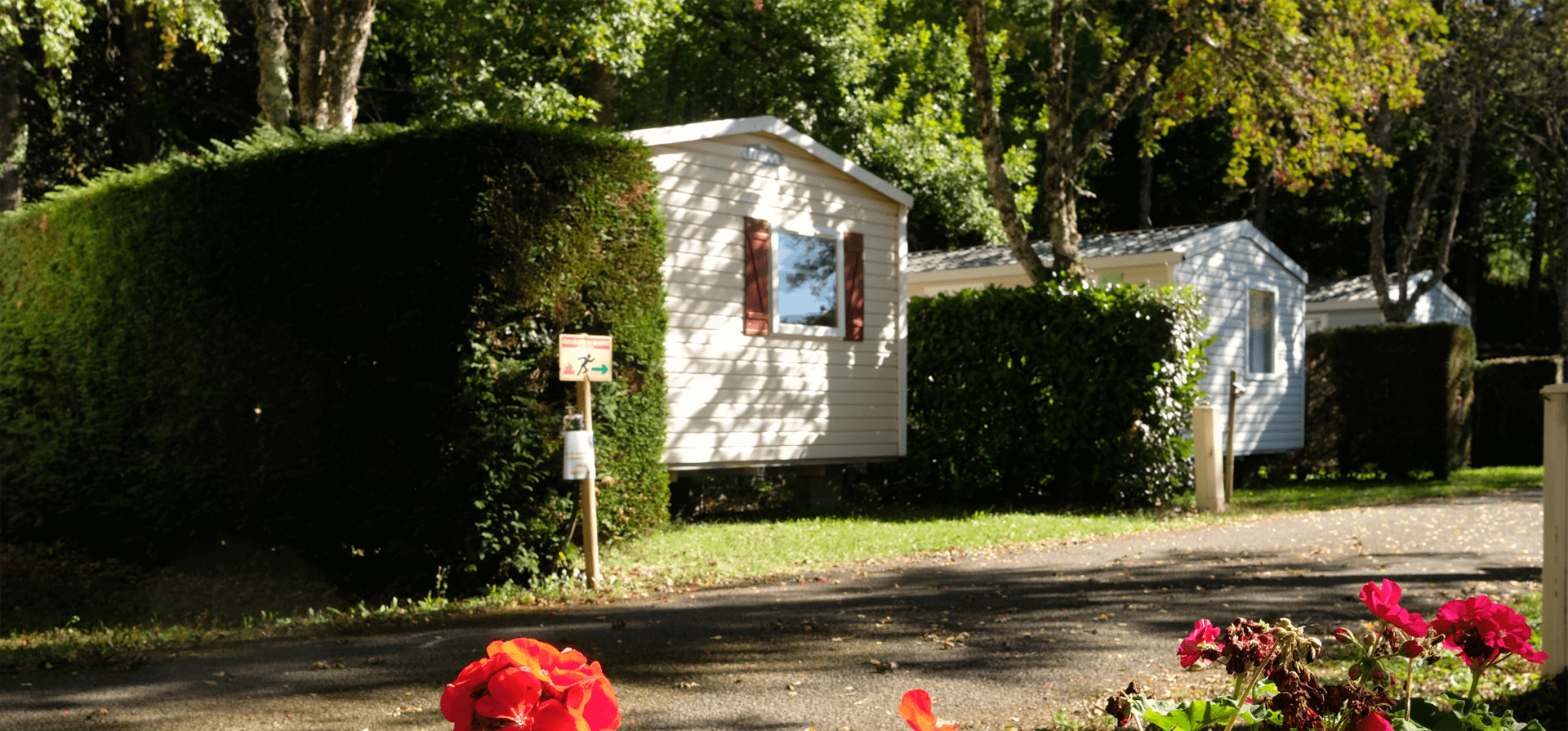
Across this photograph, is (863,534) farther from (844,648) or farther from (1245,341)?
(1245,341)

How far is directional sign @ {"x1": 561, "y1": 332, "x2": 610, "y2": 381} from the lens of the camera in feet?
24.6

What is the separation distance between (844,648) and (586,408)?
8.68ft

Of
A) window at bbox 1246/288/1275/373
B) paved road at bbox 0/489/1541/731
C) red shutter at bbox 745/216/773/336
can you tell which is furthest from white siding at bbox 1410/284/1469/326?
paved road at bbox 0/489/1541/731

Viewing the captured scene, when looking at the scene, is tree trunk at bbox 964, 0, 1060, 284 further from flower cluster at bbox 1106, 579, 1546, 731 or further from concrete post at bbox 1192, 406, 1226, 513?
flower cluster at bbox 1106, 579, 1546, 731

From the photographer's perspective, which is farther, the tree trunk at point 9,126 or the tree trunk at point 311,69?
the tree trunk at point 9,126

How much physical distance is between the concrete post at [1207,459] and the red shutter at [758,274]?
5.17m

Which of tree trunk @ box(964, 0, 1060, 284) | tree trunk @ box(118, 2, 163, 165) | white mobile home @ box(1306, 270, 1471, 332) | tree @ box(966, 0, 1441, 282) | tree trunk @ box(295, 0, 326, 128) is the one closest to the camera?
tree trunk @ box(295, 0, 326, 128)

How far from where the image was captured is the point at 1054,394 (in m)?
13.3

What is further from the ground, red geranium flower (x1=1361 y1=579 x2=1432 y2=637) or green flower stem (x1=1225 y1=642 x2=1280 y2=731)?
red geranium flower (x1=1361 y1=579 x2=1432 y2=637)

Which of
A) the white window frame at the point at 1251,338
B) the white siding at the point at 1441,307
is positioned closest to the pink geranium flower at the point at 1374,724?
the white window frame at the point at 1251,338

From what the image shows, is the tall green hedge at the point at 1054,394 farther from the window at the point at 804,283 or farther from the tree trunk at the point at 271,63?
the tree trunk at the point at 271,63

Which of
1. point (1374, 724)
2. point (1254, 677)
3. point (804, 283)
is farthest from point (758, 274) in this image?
point (1374, 724)

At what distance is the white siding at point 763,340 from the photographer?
1176 cm

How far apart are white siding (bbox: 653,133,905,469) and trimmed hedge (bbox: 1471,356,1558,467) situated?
514 inches
